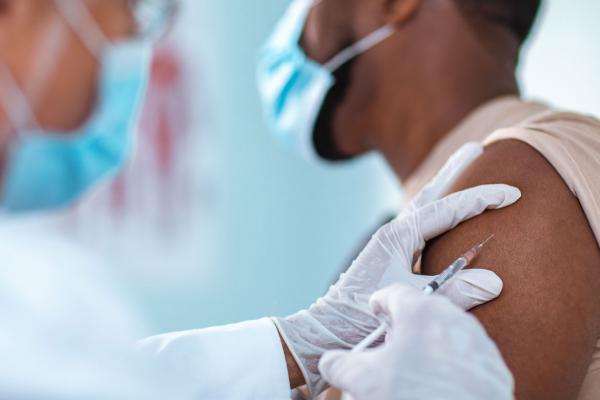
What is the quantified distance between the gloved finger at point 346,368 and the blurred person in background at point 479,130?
241mm

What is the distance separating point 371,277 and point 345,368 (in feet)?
0.83

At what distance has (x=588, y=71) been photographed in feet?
7.72

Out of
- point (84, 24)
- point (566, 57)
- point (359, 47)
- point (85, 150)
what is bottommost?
point (566, 57)

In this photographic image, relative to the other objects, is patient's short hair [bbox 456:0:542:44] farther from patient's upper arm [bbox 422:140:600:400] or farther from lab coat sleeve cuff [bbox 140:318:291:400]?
lab coat sleeve cuff [bbox 140:318:291:400]

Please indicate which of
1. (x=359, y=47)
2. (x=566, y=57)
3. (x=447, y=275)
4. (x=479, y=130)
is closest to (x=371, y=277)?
(x=447, y=275)

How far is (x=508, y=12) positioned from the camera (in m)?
1.81

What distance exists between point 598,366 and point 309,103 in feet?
3.85

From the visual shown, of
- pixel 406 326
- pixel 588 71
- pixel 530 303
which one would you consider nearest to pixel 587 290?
pixel 530 303

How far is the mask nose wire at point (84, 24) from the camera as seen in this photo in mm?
2182

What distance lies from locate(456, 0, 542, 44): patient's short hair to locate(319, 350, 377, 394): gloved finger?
1.21 m

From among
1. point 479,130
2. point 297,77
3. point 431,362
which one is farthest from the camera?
point 297,77

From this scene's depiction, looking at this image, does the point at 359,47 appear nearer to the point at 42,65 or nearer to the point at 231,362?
the point at 42,65

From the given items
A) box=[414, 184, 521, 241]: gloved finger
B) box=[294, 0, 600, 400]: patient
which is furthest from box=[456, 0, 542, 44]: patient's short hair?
box=[414, 184, 521, 241]: gloved finger

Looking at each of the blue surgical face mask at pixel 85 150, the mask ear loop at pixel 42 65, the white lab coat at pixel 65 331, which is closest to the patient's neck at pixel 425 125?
the blue surgical face mask at pixel 85 150
